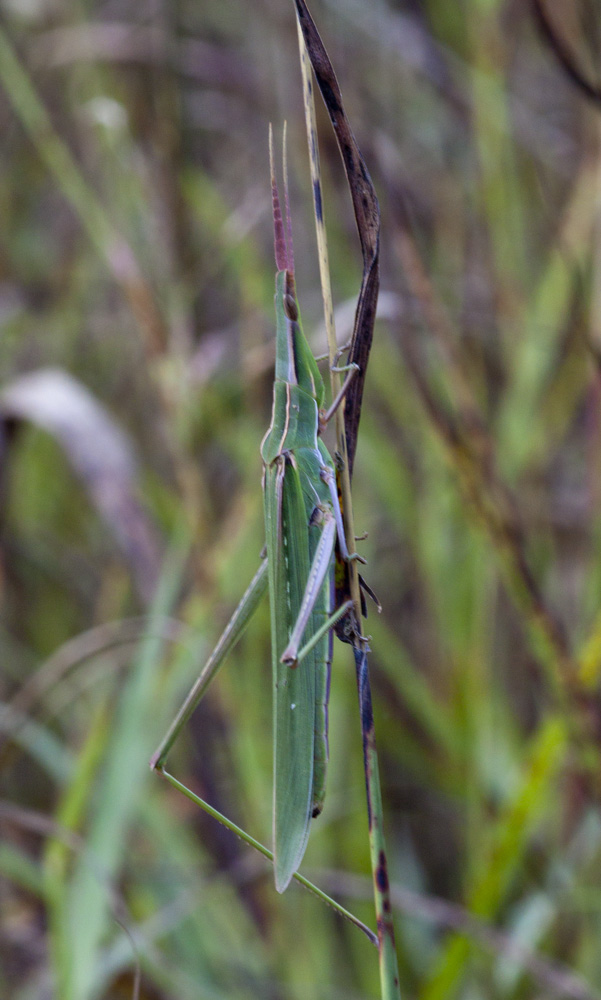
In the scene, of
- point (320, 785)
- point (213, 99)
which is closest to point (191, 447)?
point (320, 785)

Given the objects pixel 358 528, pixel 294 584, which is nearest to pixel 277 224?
pixel 294 584

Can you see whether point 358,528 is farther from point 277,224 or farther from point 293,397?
point 277,224

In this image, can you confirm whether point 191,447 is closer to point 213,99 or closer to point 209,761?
point 209,761

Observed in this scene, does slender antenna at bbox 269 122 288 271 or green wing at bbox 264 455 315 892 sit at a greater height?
slender antenna at bbox 269 122 288 271

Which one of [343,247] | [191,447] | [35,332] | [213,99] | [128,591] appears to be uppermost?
[213,99]

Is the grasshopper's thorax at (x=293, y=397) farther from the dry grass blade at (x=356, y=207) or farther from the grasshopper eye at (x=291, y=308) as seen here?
the dry grass blade at (x=356, y=207)

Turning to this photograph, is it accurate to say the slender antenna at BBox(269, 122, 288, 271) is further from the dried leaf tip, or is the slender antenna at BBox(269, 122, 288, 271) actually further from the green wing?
the green wing

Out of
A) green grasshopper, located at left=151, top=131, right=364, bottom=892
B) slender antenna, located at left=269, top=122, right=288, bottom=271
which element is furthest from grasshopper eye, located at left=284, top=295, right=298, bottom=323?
slender antenna, located at left=269, top=122, right=288, bottom=271
